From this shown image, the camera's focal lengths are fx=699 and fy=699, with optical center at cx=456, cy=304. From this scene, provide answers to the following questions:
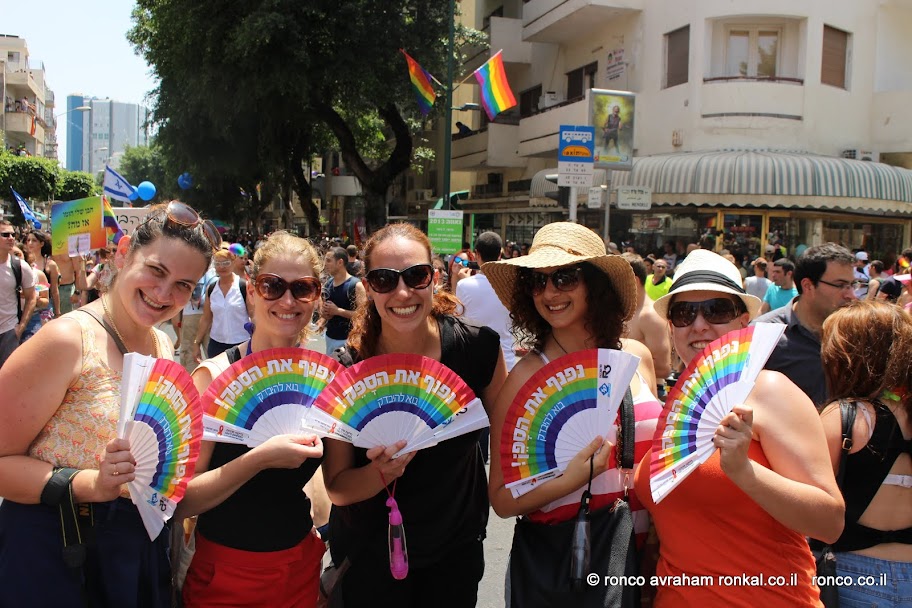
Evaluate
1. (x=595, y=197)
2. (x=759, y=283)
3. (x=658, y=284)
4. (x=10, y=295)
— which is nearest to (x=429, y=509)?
(x=10, y=295)

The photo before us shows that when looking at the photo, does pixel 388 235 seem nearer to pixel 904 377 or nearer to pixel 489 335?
pixel 489 335

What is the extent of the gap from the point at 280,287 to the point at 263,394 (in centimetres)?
41

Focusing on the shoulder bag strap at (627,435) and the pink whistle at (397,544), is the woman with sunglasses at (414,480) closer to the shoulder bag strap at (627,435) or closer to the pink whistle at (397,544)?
the pink whistle at (397,544)

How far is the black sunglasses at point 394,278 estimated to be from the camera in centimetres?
248

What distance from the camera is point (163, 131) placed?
25.4 meters

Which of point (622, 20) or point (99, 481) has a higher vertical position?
point (622, 20)

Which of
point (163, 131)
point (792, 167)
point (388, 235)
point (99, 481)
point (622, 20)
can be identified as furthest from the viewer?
point (163, 131)

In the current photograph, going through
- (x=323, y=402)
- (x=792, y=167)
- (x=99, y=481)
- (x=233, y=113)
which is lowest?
(x=99, y=481)

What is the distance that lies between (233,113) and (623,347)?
Result: 21267mm

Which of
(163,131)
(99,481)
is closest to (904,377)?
(99,481)

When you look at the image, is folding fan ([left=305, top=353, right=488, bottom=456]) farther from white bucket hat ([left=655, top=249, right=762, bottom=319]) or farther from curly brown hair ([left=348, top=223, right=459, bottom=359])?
white bucket hat ([left=655, top=249, right=762, bottom=319])

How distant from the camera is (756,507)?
1.94 m

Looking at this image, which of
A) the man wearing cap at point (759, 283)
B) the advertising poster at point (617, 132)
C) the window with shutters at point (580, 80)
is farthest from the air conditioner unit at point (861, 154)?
the man wearing cap at point (759, 283)

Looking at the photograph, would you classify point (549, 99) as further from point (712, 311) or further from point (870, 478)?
point (870, 478)
